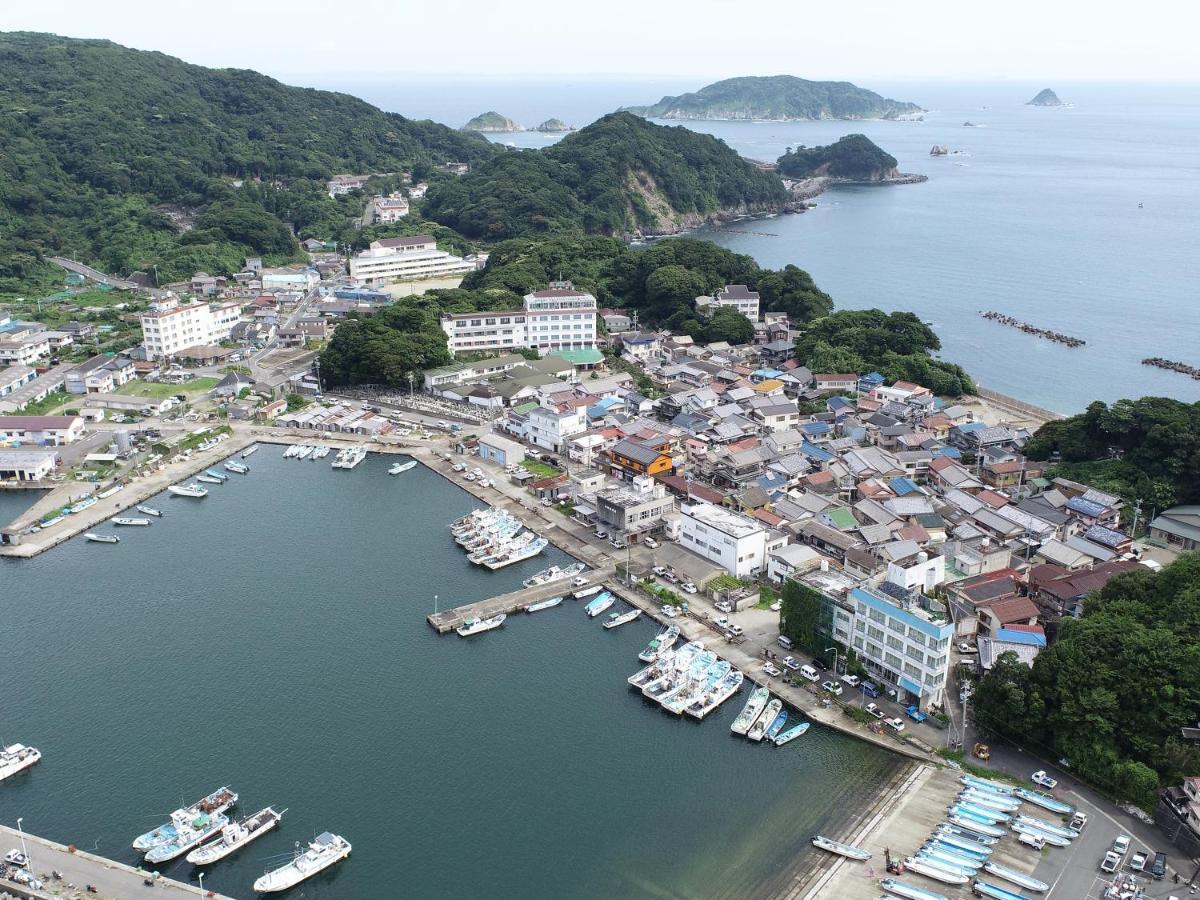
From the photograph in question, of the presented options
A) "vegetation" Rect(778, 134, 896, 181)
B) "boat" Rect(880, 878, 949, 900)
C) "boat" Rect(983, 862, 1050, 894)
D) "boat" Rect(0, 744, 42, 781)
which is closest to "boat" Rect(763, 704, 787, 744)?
"boat" Rect(880, 878, 949, 900)

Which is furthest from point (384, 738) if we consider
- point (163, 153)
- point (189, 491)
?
point (163, 153)

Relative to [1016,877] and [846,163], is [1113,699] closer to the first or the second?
[1016,877]

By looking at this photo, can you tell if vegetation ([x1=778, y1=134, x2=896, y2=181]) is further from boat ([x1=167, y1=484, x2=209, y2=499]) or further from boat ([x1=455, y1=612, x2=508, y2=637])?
boat ([x1=455, y1=612, x2=508, y2=637])

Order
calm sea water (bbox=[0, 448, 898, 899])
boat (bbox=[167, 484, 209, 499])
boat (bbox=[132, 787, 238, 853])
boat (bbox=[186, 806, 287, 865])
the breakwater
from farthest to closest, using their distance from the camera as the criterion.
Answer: the breakwater < boat (bbox=[167, 484, 209, 499]) < calm sea water (bbox=[0, 448, 898, 899]) < boat (bbox=[132, 787, 238, 853]) < boat (bbox=[186, 806, 287, 865])

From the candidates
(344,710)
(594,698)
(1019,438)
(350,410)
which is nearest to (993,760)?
(594,698)

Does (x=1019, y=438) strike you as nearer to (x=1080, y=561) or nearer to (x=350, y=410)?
(x=1080, y=561)

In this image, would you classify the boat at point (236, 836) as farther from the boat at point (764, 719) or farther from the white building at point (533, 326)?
the white building at point (533, 326)

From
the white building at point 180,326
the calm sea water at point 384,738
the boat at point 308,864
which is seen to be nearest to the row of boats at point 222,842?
the boat at point 308,864
